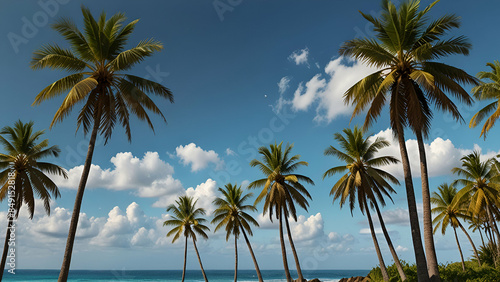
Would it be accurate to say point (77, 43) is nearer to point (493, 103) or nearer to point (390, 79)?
point (390, 79)

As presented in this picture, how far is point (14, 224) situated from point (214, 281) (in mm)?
99446

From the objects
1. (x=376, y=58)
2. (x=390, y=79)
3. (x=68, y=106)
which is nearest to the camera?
(x=68, y=106)

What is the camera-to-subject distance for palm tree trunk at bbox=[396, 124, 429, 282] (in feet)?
39.4

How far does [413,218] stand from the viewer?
12648 mm

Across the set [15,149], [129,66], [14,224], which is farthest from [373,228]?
[15,149]

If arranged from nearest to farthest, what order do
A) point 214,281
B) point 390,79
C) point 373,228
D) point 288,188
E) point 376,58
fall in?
point 390,79 → point 376,58 → point 373,228 → point 288,188 → point 214,281

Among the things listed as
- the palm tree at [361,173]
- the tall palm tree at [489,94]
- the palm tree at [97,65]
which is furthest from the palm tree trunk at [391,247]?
the palm tree at [97,65]

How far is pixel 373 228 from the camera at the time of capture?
26312 mm

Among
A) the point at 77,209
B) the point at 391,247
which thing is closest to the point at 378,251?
the point at 391,247

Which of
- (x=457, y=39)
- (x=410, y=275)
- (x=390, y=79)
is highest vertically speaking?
(x=457, y=39)

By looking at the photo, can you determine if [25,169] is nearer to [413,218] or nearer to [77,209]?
[77,209]

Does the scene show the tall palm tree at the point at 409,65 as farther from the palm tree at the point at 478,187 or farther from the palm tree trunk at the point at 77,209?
the palm tree at the point at 478,187

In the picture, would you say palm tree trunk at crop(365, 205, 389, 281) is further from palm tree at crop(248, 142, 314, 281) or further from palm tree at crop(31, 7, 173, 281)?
palm tree at crop(31, 7, 173, 281)

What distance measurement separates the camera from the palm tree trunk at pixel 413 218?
473 inches
